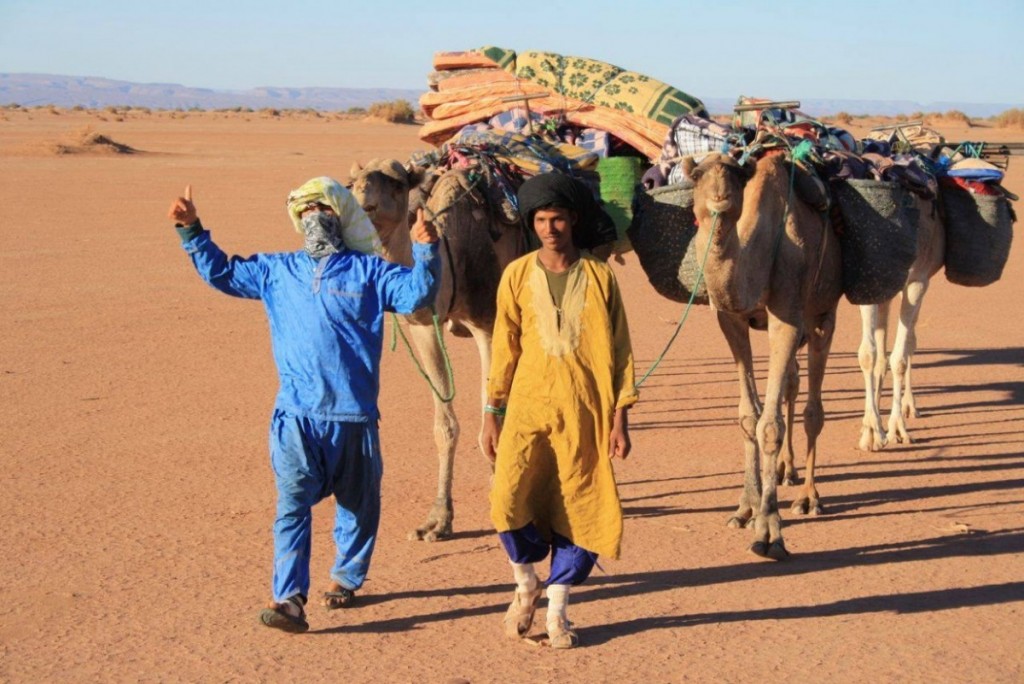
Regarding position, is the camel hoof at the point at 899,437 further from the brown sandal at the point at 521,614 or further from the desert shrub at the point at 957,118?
the desert shrub at the point at 957,118

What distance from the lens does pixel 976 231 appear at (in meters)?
10.0

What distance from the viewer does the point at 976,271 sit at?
10.1 metres

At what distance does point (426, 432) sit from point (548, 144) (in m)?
2.39

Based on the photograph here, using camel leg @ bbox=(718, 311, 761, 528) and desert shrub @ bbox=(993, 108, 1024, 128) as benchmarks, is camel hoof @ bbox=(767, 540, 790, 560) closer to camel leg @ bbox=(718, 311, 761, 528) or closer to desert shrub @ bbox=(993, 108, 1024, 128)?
camel leg @ bbox=(718, 311, 761, 528)

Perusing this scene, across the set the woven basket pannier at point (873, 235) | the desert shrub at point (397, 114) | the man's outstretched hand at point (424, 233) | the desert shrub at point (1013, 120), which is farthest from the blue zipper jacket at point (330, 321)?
the desert shrub at point (397, 114)

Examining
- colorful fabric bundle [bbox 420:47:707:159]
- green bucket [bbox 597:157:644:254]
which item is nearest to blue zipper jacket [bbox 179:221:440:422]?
green bucket [bbox 597:157:644:254]

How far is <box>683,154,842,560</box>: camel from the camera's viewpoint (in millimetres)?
6805

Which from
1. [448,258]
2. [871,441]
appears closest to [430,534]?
[448,258]

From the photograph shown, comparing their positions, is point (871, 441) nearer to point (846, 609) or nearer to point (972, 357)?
point (846, 609)

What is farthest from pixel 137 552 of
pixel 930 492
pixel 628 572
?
pixel 930 492

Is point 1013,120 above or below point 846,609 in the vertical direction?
above

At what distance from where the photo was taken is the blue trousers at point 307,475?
228 inches

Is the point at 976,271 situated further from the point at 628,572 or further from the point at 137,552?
the point at 137,552

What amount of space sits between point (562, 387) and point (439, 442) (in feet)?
7.32
